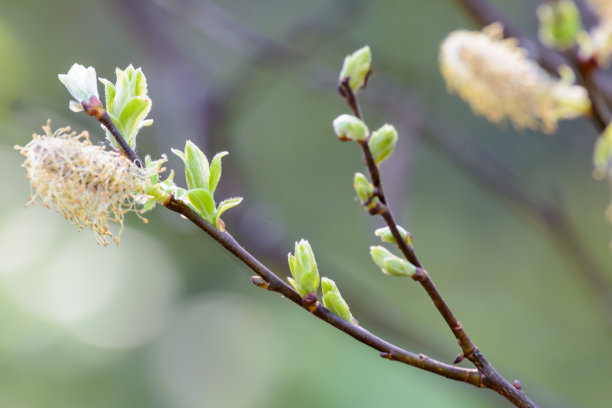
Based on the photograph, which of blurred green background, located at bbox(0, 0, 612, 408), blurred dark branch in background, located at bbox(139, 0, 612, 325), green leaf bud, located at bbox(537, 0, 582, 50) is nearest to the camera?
green leaf bud, located at bbox(537, 0, 582, 50)

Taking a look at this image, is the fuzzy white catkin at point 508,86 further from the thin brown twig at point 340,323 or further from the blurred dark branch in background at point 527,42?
the thin brown twig at point 340,323

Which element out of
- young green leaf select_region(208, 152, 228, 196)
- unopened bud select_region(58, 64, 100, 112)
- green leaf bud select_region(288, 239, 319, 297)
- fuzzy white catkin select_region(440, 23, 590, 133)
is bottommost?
green leaf bud select_region(288, 239, 319, 297)

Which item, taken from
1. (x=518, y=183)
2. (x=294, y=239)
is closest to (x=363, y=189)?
(x=518, y=183)

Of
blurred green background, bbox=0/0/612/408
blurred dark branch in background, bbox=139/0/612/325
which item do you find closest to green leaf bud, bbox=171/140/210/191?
blurred dark branch in background, bbox=139/0/612/325

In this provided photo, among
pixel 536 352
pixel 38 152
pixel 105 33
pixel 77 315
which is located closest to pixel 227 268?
pixel 77 315

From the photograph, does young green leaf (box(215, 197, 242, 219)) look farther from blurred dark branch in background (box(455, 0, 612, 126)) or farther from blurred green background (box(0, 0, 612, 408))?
blurred green background (box(0, 0, 612, 408))

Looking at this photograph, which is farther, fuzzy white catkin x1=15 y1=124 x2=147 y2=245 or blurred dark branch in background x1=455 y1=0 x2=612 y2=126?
blurred dark branch in background x1=455 y1=0 x2=612 y2=126

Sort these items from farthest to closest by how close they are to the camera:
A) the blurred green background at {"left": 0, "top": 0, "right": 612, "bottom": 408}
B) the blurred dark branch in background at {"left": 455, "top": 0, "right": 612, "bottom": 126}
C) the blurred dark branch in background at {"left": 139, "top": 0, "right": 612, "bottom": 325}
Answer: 1. the blurred green background at {"left": 0, "top": 0, "right": 612, "bottom": 408}
2. the blurred dark branch in background at {"left": 139, "top": 0, "right": 612, "bottom": 325}
3. the blurred dark branch in background at {"left": 455, "top": 0, "right": 612, "bottom": 126}

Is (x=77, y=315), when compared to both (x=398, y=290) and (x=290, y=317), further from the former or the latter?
(x=398, y=290)
